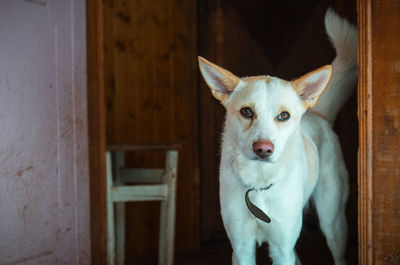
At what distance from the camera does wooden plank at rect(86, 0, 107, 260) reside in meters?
2.77

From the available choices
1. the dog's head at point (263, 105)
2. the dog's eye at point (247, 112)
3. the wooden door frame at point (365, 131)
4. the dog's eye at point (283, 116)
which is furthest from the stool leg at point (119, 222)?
the wooden door frame at point (365, 131)

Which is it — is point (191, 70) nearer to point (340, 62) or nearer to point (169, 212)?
point (169, 212)

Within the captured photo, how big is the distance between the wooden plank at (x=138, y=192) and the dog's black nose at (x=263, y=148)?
1337 mm

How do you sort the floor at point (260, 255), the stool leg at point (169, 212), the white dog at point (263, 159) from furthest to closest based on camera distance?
the floor at point (260, 255), the stool leg at point (169, 212), the white dog at point (263, 159)

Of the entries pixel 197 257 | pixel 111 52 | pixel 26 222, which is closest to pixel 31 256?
pixel 26 222

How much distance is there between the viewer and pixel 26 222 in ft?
8.00

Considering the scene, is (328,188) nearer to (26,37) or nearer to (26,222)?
(26,222)

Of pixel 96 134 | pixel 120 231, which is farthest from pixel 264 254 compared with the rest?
pixel 96 134

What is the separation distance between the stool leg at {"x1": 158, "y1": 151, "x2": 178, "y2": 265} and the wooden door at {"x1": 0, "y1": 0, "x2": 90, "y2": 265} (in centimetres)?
61

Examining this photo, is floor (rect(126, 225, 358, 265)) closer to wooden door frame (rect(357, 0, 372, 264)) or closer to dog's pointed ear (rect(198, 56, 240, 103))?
wooden door frame (rect(357, 0, 372, 264))

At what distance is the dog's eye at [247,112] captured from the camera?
81.0 inches

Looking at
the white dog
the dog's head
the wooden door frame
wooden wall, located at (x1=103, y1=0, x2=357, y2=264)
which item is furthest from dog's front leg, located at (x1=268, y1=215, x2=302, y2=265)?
wooden wall, located at (x1=103, y1=0, x2=357, y2=264)

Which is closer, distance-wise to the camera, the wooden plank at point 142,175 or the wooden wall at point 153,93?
the wooden plank at point 142,175

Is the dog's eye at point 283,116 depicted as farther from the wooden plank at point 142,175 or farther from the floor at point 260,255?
the floor at point 260,255
